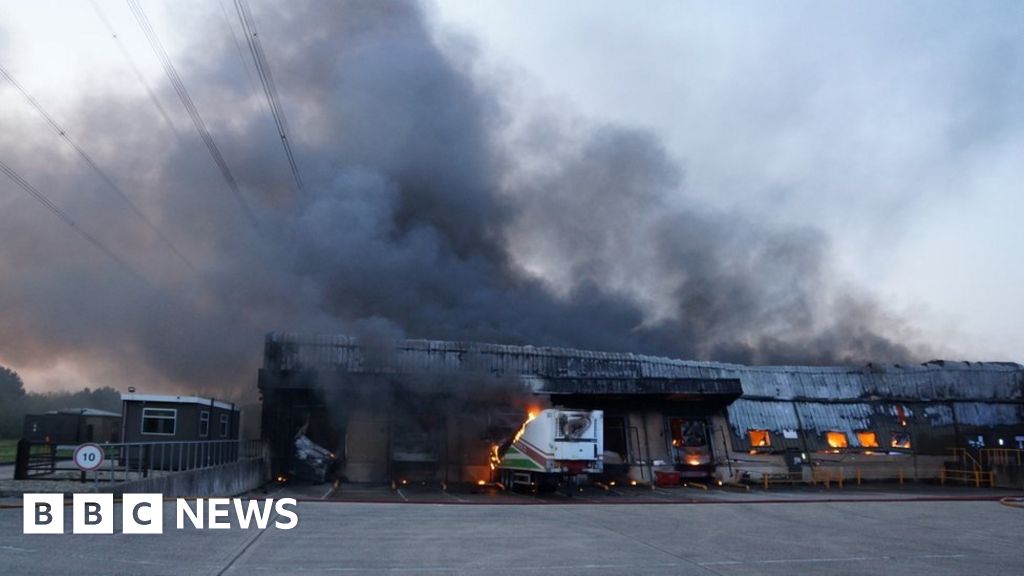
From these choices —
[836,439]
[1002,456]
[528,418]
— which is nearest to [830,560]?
[528,418]

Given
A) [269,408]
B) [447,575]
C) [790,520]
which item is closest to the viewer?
[447,575]

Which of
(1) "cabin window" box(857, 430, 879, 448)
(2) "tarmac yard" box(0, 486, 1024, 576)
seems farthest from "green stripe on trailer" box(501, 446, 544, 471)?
(1) "cabin window" box(857, 430, 879, 448)

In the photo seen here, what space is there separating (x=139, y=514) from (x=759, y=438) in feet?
102

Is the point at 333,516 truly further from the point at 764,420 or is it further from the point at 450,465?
the point at 764,420

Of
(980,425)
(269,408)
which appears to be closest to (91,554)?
(269,408)

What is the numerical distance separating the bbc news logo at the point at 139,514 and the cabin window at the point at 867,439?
3255 cm

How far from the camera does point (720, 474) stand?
38.0m

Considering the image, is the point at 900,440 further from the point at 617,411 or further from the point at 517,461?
the point at 517,461

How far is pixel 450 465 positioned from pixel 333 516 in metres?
18.8

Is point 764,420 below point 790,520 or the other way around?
the other way around

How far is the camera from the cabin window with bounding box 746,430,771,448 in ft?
132

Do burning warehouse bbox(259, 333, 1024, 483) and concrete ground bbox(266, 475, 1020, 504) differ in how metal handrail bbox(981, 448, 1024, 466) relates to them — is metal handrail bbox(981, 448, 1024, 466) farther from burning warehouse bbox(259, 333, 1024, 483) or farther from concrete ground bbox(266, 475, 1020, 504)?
concrete ground bbox(266, 475, 1020, 504)

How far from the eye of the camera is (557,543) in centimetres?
1513

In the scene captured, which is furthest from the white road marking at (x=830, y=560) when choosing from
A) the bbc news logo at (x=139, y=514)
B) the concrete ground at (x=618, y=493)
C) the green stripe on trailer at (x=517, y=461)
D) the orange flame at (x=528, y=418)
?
the orange flame at (x=528, y=418)
